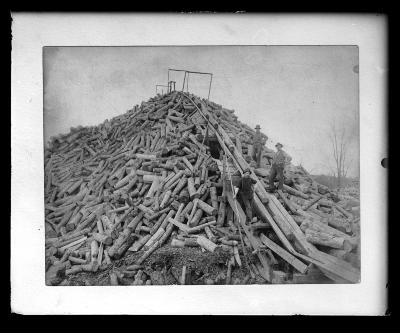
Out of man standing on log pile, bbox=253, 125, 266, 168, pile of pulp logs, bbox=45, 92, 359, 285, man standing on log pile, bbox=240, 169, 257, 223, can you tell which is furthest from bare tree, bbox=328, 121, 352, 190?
man standing on log pile, bbox=240, 169, 257, 223

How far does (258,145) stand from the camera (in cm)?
385

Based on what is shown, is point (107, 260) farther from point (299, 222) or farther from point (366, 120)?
point (366, 120)

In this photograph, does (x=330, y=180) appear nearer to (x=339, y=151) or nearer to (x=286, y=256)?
(x=339, y=151)

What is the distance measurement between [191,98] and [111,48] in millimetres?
1360

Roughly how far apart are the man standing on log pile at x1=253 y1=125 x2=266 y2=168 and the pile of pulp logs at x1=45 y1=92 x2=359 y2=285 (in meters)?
0.10

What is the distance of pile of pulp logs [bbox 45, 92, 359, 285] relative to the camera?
3.60 metres

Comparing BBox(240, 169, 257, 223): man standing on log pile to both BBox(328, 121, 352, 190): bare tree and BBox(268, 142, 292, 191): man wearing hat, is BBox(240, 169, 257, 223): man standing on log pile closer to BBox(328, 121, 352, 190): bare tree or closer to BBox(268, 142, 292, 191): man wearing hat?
BBox(268, 142, 292, 191): man wearing hat

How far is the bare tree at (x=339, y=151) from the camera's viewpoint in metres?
3.71

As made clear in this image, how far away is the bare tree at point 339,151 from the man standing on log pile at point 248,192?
124cm

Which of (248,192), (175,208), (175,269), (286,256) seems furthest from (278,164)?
(175,269)

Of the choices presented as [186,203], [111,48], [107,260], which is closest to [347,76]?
[186,203]

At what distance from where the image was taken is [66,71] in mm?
3668

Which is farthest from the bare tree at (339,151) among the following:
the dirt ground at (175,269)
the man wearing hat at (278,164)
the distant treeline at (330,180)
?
the dirt ground at (175,269)

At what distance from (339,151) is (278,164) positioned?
92cm
